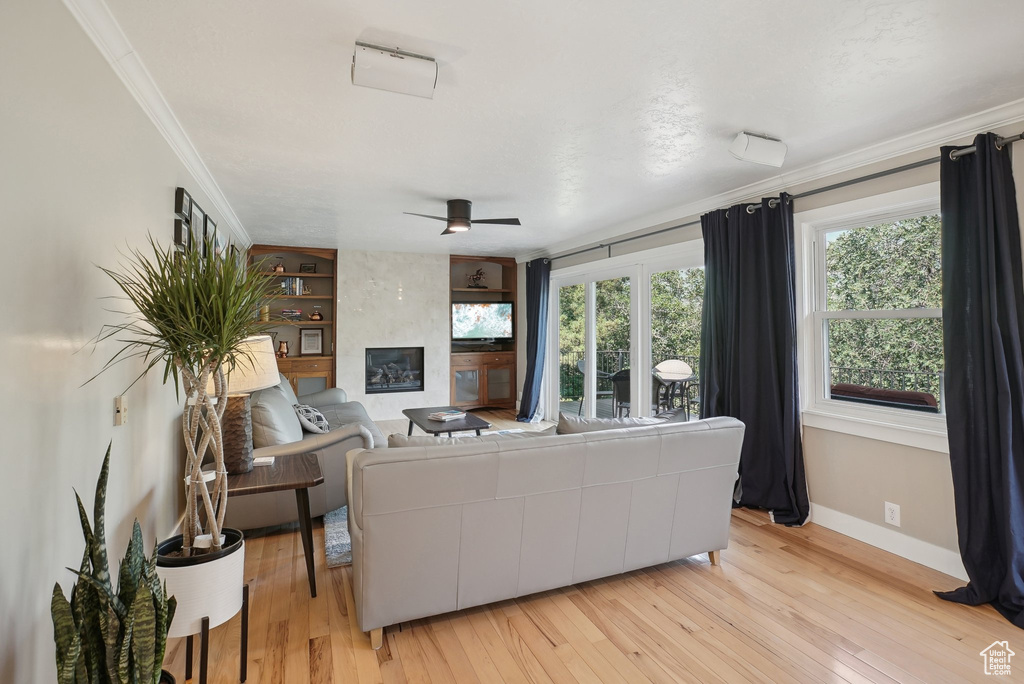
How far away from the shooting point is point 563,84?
2160 mm

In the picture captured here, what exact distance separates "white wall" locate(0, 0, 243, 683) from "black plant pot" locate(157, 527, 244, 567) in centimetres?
23

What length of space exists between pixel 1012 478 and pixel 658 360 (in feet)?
8.90

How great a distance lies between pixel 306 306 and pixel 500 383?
3118mm

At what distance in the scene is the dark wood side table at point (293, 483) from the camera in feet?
7.34

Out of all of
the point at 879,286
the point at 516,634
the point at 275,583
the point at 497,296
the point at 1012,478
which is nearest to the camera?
the point at 516,634

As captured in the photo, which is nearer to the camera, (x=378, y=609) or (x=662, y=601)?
(x=378, y=609)

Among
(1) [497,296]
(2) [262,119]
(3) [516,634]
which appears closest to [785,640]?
(3) [516,634]

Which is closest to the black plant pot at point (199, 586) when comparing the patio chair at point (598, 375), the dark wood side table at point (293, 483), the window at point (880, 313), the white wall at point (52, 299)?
the white wall at point (52, 299)

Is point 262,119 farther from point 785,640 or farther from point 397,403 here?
point 397,403

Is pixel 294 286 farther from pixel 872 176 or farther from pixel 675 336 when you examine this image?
pixel 872 176

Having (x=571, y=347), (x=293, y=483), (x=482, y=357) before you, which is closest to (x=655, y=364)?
(x=571, y=347)

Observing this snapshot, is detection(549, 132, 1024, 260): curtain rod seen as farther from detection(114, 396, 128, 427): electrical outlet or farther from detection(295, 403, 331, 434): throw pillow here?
detection(114, 396, 128, 427): electrical outlet

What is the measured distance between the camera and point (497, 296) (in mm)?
8078

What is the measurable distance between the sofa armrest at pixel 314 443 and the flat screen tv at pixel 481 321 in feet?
14.5
